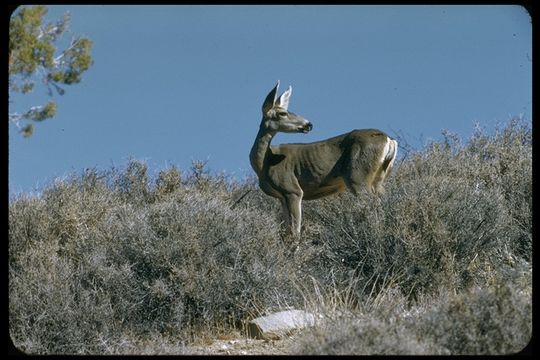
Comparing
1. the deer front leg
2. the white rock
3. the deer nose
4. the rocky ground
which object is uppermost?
the deer nose

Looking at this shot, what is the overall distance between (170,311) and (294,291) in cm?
166

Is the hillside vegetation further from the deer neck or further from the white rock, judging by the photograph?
the deer neck

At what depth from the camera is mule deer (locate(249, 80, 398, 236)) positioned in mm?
16125

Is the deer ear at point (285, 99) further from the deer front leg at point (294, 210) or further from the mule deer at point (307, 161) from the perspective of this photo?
the deer front leg at point (294, 210)

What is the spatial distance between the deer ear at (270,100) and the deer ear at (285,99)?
0.16m

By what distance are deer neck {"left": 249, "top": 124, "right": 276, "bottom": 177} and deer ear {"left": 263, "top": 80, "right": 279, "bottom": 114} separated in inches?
13.4

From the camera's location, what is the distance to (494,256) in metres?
13.1

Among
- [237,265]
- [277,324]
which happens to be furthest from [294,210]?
[277,324]

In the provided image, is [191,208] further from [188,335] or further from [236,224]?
[188,335]

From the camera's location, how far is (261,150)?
1702cm

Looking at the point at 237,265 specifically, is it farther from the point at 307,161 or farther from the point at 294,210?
the point at 307,161

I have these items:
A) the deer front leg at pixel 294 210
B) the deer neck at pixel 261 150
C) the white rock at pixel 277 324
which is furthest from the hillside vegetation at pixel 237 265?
the deer neck at pixel 261 150

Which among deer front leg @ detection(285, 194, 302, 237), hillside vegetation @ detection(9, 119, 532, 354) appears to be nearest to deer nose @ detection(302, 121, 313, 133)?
deer front leg @ detection(285, 194, 302, 237)

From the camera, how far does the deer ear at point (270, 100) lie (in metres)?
16.8
